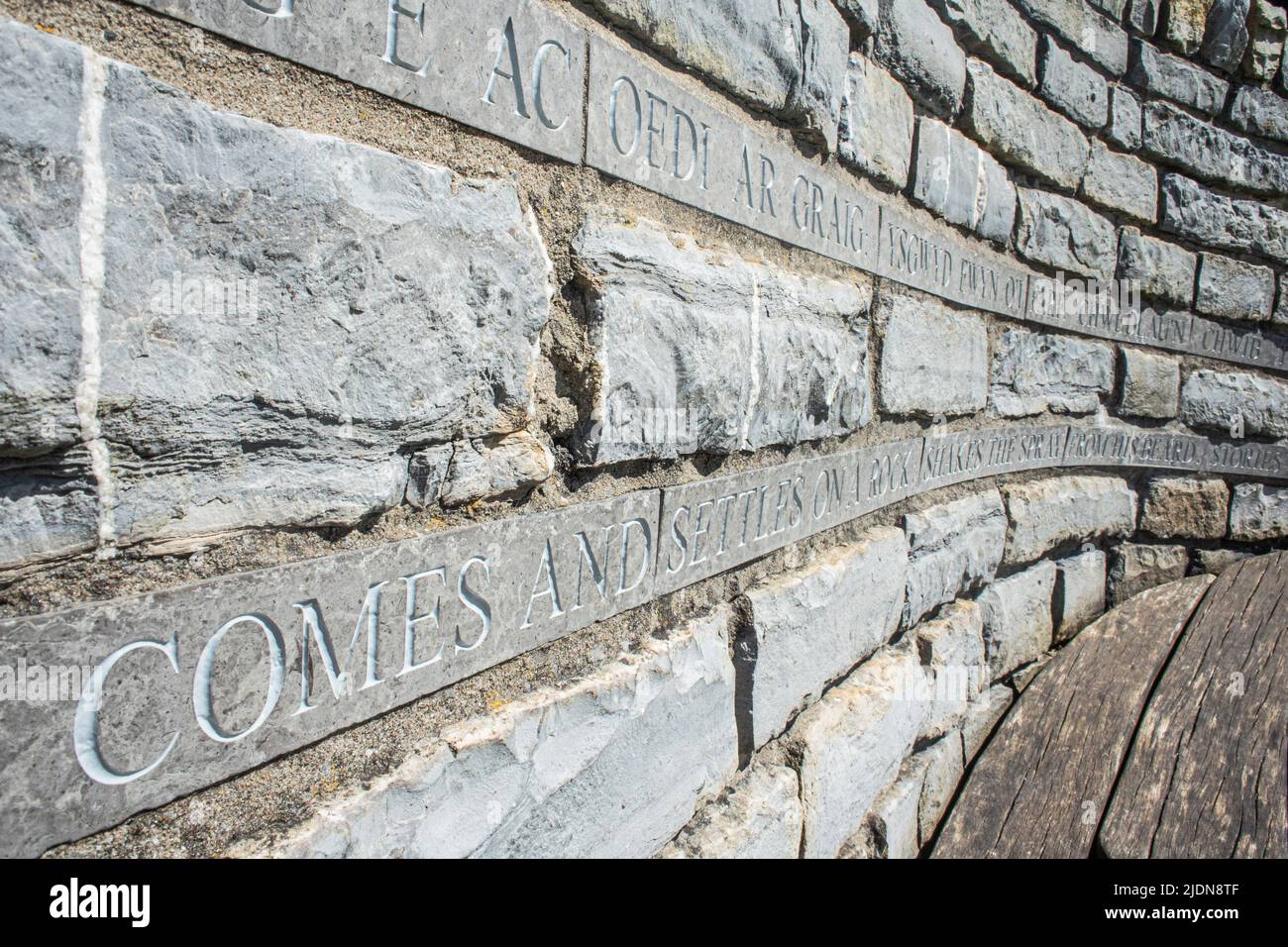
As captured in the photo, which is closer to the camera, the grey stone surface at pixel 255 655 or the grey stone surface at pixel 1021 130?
the grey stone surface at pixel 255 655

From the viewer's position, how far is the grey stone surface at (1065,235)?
8.96ft

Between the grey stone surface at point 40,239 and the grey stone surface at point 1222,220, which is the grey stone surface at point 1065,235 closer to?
the grey stone surface at point 1222,220

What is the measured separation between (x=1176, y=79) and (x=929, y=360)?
2106mm

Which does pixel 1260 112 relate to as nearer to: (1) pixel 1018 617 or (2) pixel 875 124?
(1) pixel 1018 617

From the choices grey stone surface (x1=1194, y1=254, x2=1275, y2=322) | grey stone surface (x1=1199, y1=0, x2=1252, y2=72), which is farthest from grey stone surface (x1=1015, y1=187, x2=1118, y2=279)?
grey stone surface (x1=1199, y1=0, x2=1252, y2=72)

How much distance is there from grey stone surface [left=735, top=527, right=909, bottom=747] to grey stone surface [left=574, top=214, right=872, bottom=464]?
0.31 metres

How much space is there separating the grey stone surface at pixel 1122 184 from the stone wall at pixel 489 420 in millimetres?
789

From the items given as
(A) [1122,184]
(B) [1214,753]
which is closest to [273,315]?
(B) [1214,753]

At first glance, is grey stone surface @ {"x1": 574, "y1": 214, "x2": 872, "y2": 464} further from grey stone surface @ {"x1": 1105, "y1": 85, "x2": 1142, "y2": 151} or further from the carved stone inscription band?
grey stone surface @ {"x1": 1105, "y1": 85, "x2": 1142, "y2": 151}

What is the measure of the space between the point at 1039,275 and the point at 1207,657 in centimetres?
134

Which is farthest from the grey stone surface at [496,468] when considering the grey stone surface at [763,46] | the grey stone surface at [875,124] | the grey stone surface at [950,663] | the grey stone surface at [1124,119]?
the grey stone surface at [1124,119]

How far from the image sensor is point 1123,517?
339 centimetres
